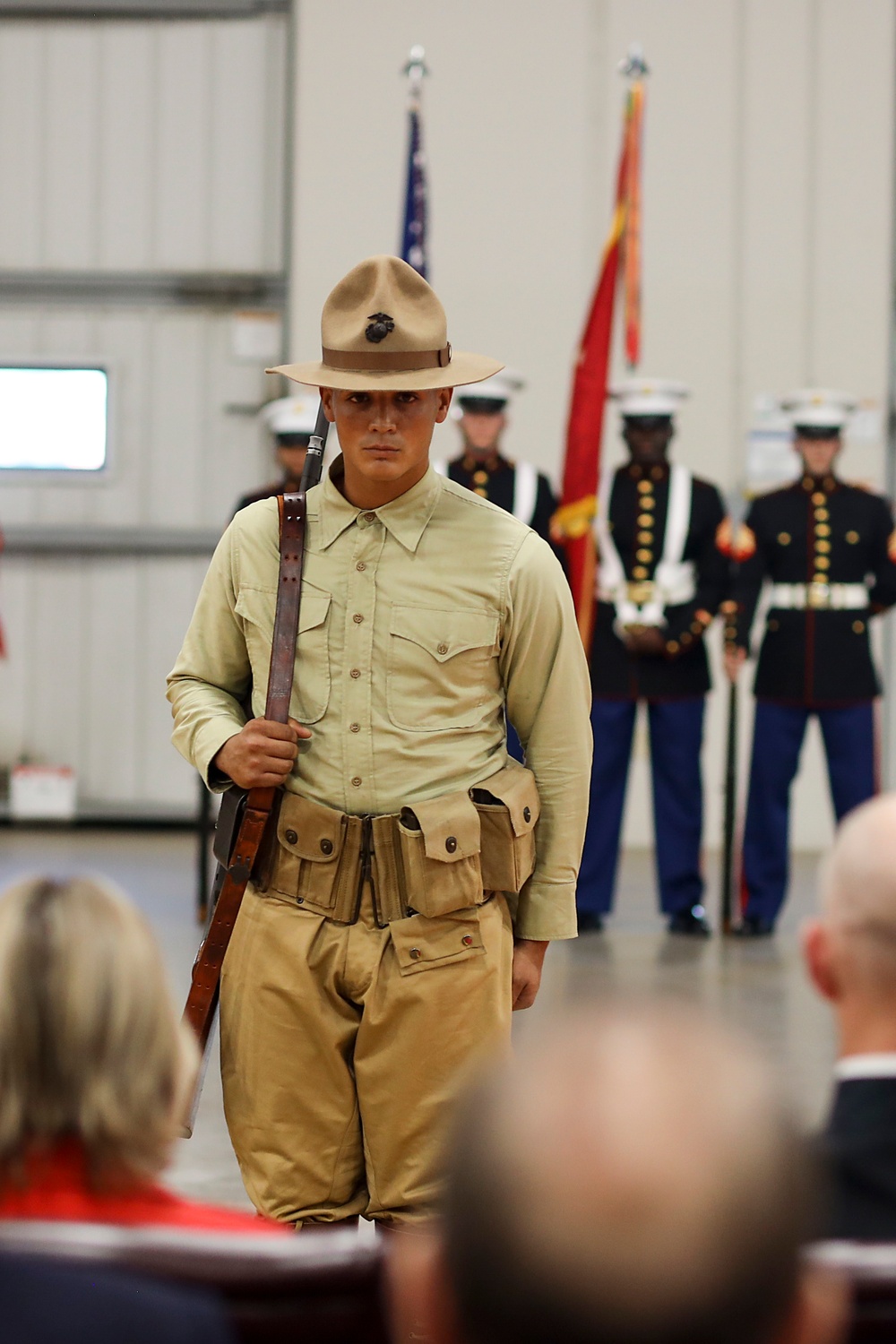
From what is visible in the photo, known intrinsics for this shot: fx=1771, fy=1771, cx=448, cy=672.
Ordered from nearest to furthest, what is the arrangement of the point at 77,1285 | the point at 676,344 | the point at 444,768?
the point at 77,1285 → the point at 444,768 → the point at 676,344

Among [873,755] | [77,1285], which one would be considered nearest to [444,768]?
[77,1285]

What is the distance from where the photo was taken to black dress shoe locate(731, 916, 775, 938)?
560 centimetres

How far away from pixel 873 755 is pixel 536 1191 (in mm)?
5219

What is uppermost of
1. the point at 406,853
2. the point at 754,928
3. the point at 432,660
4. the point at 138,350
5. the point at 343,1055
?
the point at 138,350

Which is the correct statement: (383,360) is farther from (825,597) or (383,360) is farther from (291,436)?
(825,597)

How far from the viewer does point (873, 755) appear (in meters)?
5.71

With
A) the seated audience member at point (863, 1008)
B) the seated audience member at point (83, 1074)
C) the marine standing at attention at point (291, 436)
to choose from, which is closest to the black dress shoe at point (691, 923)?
the marine standing at attention at point (291, 436)

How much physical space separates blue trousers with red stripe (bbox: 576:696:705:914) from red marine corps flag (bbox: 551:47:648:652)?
0.35m

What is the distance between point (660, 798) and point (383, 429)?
3849 mm

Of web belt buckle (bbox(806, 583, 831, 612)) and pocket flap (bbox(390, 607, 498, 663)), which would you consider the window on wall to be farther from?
pocket flap (bbox(390, 607, 498, 663))

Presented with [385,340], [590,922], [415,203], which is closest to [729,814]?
[590,922]

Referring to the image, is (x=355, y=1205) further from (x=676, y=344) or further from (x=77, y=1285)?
(x=676, y=344)

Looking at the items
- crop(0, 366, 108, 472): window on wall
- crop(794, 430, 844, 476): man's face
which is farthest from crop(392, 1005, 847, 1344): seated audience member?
crop(0, 366, 108, 472): window on wall

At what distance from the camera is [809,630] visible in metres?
5.74
